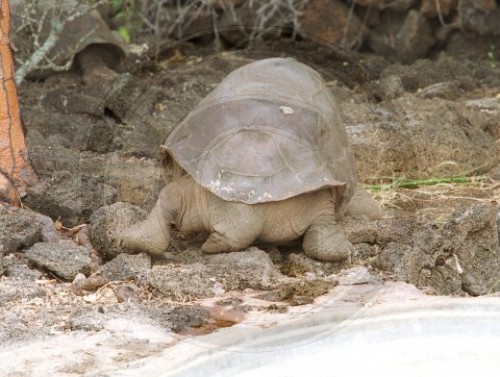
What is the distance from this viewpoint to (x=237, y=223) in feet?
15.3

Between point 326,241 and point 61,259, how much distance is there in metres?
1.13

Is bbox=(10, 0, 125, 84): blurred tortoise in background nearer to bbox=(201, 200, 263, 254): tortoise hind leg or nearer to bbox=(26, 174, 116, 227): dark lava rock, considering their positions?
bbox=(26, 174, 116, 227): dark lava rock

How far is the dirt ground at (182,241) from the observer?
401cm

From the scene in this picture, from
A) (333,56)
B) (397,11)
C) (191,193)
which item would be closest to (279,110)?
(191,193)

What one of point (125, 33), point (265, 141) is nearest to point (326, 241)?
point (265, 141)

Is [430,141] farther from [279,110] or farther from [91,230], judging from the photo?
[91,230]

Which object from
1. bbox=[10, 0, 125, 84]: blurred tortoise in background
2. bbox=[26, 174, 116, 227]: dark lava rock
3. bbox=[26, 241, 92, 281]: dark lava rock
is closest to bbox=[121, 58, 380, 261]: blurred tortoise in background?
Result: bbox=[26, 241, 92, 281]: dark lava rock

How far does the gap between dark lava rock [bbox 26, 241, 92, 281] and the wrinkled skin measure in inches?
9.8

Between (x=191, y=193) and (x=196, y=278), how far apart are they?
0.55 meters

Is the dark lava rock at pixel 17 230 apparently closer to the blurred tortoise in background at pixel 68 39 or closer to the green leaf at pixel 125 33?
the blurred tortoise in background at pixel 68 39

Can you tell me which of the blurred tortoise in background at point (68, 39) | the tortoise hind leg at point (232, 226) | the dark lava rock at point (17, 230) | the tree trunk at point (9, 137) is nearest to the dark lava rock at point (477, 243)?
the tortoise hind leg at point (232, 226)

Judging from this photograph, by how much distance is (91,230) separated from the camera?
193 inches

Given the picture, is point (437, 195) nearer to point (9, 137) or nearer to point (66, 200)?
point (66, 200)

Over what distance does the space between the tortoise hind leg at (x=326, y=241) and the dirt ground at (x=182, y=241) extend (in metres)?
0.07
